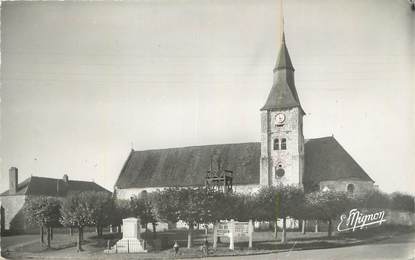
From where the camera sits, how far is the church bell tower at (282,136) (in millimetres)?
41281

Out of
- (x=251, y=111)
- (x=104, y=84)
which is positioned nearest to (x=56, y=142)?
(x=104, y=84)

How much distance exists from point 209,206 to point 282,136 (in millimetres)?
13084

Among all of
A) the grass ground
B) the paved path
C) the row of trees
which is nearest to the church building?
the row of trees

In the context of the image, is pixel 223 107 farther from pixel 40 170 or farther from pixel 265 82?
pixel 40 170

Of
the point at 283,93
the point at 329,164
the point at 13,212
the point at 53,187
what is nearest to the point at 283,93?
the point at 283,93

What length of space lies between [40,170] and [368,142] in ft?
66.1

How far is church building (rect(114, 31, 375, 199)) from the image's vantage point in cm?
4084

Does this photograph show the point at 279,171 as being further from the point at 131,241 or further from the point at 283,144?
the point at 131,241

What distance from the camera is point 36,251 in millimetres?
29891

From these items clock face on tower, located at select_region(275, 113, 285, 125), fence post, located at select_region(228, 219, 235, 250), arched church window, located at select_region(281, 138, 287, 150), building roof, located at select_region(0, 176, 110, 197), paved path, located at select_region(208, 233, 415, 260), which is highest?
clock face on tower, located at select_region(275, 113, 285, 125)

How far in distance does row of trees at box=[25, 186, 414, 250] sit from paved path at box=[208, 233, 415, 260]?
8.99 ft

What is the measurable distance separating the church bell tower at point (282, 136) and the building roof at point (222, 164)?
1711 mm

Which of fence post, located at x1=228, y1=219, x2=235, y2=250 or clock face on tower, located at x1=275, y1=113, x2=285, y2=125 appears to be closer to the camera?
fence post, located at x1=228, y1=219, x2=235, y2=250

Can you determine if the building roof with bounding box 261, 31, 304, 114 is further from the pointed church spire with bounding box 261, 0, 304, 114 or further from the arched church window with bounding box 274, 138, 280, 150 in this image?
the arched church window with bounding box 274, 138, 280, 150
